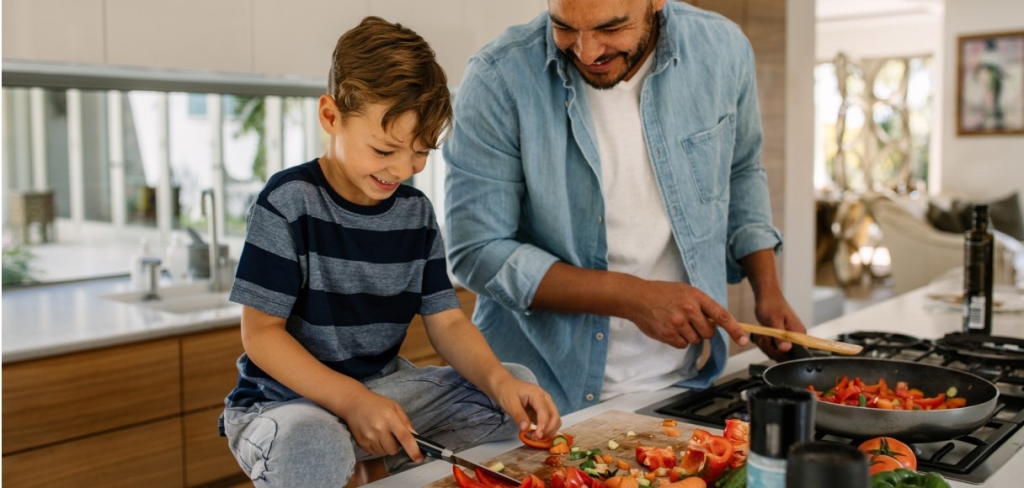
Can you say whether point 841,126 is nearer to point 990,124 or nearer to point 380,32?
point 990,124

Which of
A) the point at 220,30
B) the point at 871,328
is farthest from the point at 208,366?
the point at 871,328

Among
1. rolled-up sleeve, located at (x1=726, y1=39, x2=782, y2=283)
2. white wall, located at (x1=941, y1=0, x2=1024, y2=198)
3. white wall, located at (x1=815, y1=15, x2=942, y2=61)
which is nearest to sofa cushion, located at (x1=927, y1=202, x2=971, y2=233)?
white wall, located at (x1=941, y1=0, x2=1024, y2=198)

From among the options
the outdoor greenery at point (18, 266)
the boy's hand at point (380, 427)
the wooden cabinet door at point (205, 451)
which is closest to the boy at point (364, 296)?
the boy's hand at point (380, 427)

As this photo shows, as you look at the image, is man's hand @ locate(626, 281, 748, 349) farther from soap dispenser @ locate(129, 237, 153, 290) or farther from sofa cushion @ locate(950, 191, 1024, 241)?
sofa cushion @ locate(950, 191, 1024, 241)

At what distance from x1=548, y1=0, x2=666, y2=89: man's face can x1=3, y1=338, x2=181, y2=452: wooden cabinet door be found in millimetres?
1521

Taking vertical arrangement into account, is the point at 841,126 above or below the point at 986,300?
above

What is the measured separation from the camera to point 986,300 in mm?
2168

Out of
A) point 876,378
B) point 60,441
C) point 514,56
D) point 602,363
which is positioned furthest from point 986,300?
point 60,441

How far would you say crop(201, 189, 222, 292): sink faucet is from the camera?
11.4 feet

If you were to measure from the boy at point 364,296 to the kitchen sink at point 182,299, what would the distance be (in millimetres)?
1805

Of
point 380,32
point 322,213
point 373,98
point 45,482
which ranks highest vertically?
point 380,32

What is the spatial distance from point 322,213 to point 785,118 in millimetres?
3921

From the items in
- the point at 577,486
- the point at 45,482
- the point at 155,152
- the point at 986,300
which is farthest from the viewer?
the point at 155,152

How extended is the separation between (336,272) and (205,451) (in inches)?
61.9
